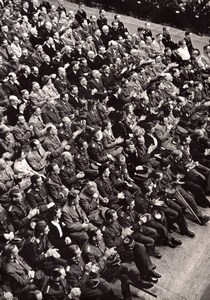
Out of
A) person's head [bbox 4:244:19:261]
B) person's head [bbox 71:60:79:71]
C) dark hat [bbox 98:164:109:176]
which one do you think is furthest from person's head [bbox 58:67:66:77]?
person's head [bbox 4:244:19:261]

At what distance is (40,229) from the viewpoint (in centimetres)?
782

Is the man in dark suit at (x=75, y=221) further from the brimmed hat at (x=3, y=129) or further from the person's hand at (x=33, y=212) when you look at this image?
the brimmed hat at (x=3, y=129)

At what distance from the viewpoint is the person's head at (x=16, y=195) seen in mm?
8562

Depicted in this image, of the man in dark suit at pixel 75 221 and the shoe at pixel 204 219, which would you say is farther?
the shoe at pixel 204 219

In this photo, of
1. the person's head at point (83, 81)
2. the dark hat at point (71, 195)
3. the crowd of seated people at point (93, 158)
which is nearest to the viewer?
the crowd of seated people at point (93, 158)

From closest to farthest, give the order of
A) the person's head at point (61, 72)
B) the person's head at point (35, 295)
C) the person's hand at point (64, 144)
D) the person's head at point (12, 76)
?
the person's head at point (35, 295)
the person's hand at point (64, 144)
the person's head at point (12, 76)
the person's head at point (61, 72)

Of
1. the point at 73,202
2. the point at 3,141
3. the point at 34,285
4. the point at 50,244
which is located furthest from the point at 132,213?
the point at 3,141

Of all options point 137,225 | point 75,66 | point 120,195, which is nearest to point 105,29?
point 75,66

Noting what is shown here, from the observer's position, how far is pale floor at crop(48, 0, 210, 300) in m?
8.62

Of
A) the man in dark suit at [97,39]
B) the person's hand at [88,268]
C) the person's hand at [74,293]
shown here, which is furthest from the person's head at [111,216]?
the man in dark suit at [97,39]

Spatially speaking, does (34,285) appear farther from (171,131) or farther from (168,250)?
(171,131)

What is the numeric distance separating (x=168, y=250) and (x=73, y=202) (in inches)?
93.0

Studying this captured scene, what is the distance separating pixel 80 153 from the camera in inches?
413

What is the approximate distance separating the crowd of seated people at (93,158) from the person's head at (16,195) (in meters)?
0.03
